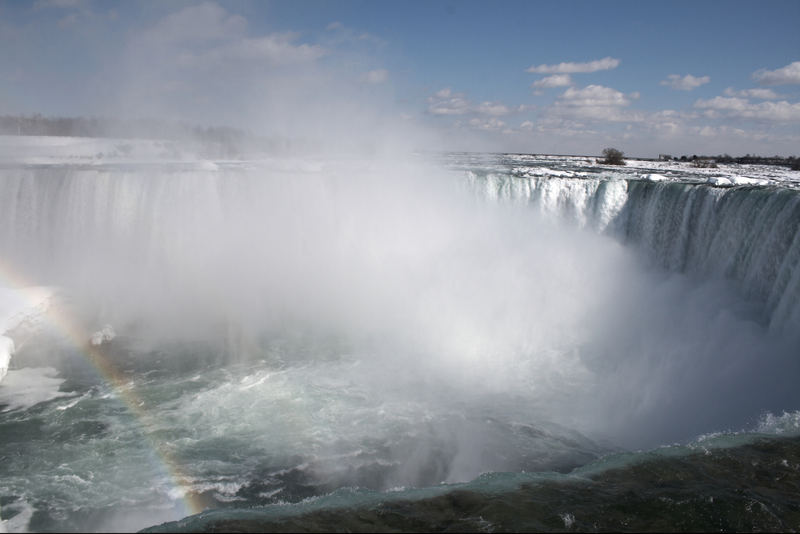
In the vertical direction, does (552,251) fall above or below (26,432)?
above

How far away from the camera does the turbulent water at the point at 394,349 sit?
501 cm

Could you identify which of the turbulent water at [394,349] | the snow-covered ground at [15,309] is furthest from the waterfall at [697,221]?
the snow-covered ground at [15,309]

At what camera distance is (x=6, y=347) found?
31.2 ft

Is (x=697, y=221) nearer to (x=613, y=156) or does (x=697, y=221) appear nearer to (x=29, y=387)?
(x=29, y=387)

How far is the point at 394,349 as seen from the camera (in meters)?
10.8

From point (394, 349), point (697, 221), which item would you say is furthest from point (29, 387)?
point (697, 221)

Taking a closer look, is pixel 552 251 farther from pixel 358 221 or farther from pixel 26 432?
pixel 26 432

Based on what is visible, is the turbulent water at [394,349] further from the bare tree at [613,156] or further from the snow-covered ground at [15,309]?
the bare tree at [613,156]

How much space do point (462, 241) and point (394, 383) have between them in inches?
358

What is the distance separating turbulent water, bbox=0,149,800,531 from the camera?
501 centimetres

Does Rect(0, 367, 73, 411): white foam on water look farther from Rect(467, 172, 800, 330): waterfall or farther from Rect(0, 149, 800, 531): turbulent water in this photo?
Rect(467, 172, 800, 330): waterfall

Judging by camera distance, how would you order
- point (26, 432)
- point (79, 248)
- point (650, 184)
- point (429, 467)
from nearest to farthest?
point (429, 467) → point (26, 432) → point (650, 184) → point (79, 248)

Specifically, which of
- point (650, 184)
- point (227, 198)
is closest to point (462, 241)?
point (650, 184)

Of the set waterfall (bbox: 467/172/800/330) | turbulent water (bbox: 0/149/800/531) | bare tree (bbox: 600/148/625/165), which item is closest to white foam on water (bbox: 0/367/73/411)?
turbulent water (bbox: 0/149/800/531)
